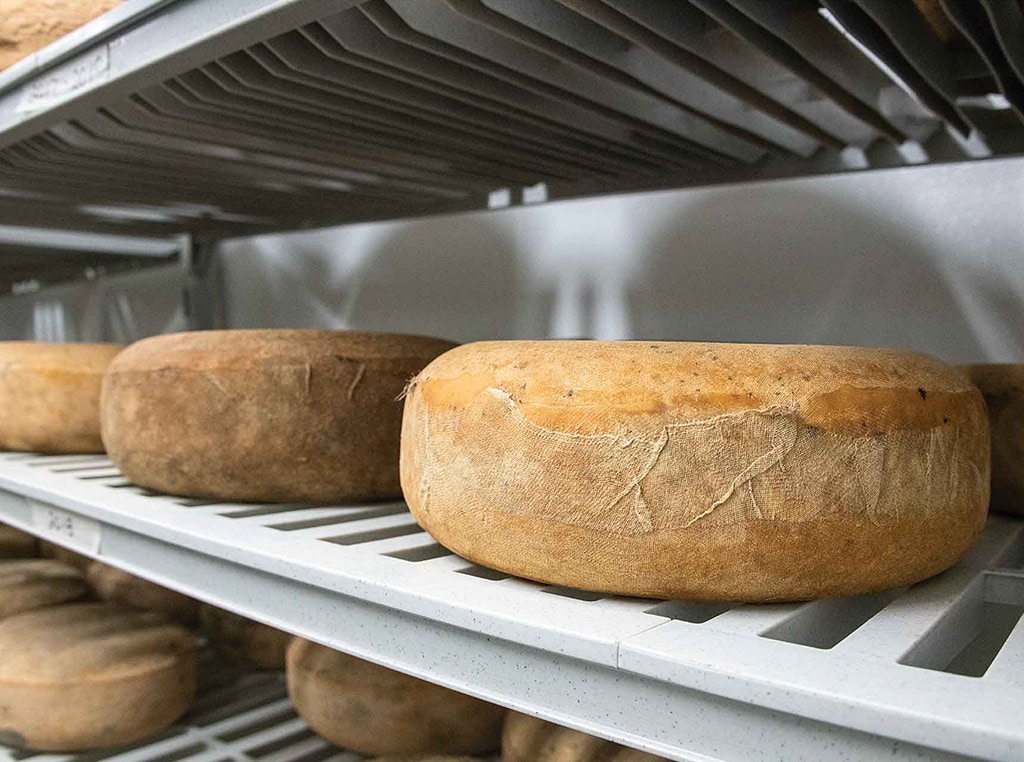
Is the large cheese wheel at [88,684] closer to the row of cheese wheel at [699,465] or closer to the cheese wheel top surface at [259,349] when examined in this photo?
the cheese wheel top surface at [259,349]

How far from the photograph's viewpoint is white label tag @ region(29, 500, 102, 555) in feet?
3.03

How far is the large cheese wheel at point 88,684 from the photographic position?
1107 mm

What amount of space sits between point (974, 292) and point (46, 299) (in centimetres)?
285

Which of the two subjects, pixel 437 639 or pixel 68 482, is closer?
pixel 437 639

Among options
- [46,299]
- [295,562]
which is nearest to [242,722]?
[295,562]

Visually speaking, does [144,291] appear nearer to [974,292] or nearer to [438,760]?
[438,760]

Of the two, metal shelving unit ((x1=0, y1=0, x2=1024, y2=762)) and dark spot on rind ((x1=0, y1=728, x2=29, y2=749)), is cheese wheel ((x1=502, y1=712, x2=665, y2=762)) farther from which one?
dark spot on rind ((x1=0, y1=728, x2=29, y2=749))

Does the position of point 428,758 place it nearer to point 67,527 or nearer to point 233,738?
point 233,738


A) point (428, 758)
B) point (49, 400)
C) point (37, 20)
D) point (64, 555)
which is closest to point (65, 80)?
point (37, 20)

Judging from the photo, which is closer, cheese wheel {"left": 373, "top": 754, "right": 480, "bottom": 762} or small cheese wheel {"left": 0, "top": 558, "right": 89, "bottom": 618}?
cheese wheel {"left": 373, "top": 754, "right": 480, "bottom": 762}

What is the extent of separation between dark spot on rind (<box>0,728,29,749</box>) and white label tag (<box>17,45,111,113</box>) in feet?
2.42

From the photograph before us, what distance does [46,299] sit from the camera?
9.91 feet

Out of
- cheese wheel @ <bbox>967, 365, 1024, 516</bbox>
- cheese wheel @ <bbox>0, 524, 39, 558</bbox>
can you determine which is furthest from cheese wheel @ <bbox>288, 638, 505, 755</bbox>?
cheese wheel @ <bbox>0, 524, 39, 558</bbox>

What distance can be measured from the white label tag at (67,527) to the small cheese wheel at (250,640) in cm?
44
